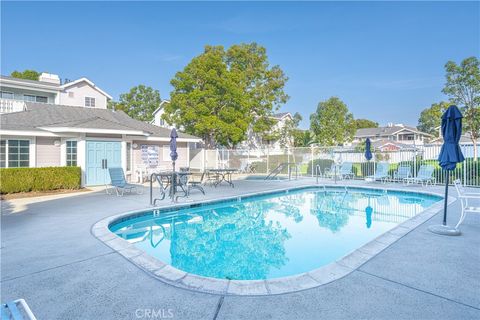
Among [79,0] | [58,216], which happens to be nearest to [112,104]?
[79,0]

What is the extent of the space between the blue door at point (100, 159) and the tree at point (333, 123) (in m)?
28.7

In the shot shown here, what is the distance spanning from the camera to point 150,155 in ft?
56.7

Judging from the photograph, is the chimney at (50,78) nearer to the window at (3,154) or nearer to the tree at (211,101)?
the tree at (211,101)

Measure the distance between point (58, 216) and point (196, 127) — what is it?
1558cm

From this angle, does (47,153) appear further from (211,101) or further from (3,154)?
(211,101)

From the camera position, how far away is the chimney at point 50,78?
79.3 feet

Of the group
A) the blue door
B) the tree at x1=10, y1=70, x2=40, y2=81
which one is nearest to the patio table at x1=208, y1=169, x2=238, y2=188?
the blue door

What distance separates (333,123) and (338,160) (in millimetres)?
19698

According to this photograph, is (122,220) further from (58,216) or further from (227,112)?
(227,112)

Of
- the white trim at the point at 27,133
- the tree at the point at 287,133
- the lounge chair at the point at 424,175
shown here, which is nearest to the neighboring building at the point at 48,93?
the white trim at the point at 27,133

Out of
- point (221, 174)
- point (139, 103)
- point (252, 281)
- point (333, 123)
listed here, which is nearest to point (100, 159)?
point (221, 174)

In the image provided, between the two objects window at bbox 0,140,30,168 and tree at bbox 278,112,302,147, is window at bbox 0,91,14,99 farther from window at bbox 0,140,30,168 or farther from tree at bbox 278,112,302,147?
tree at bbox 278,112,302,147

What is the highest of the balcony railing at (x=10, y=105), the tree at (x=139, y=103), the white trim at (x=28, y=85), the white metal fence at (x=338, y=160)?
the tree at (x=139, y=103)

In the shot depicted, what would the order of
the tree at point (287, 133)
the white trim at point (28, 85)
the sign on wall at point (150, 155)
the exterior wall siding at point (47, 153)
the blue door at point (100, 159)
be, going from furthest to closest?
the tree at point (287, 133), the white trim at point (28, 85), the sign on wall at point (150, 155), the blue door at point (100, 159), the exterior wall siding at point (47, 153)
